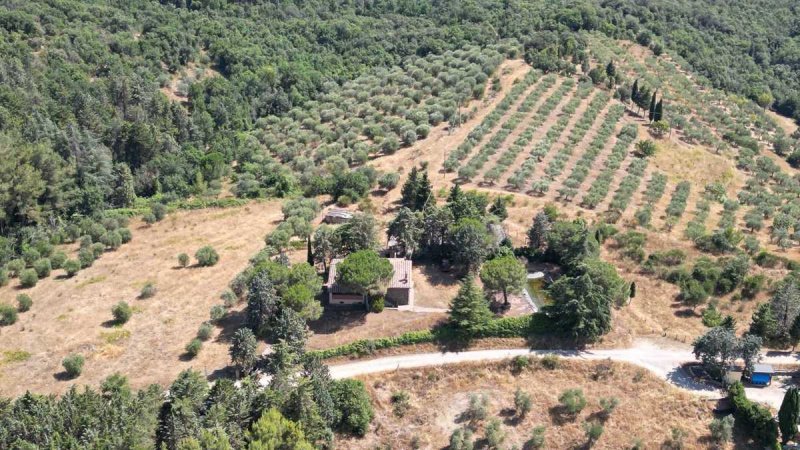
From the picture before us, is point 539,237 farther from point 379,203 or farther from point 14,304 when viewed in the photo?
point 14,304

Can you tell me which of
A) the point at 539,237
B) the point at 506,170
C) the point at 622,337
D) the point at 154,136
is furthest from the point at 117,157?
the point at 622,337

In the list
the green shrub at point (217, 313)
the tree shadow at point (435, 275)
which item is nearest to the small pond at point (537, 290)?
the tree shadow at point (435, 275)

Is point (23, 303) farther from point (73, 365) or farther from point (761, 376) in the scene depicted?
point (761, 376)

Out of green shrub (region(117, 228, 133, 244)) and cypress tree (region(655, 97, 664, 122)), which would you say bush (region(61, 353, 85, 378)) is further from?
cypress tree (region(655, 97, 664, 122))

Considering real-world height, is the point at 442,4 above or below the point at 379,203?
above

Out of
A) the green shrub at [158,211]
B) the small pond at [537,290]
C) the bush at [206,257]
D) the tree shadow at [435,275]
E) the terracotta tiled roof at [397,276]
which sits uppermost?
the terracotta tiled roof at [397,276]

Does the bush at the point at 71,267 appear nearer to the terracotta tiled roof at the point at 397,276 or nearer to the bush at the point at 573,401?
the terracotta tiled roof at the point at 397,276
